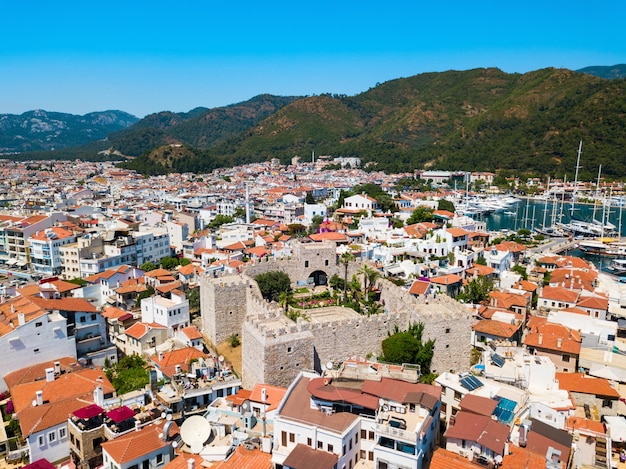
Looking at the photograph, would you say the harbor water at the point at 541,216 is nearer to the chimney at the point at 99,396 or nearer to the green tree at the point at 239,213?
the green tree at the point at 239,213

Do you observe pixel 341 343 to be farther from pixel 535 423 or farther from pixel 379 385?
pixel 535 423

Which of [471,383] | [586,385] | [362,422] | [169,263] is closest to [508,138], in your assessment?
[169,263]

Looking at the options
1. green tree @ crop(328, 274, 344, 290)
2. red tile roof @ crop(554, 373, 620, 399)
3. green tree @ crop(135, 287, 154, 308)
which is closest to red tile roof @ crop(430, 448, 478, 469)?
red tile roof @ crop(554, 373, 620, 399)

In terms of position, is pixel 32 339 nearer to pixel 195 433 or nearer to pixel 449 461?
pixel 195 433

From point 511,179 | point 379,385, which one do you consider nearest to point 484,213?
point 511,179

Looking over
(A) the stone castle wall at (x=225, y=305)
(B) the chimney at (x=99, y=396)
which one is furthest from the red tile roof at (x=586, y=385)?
(B) the chimney at (x=99, y=396)
